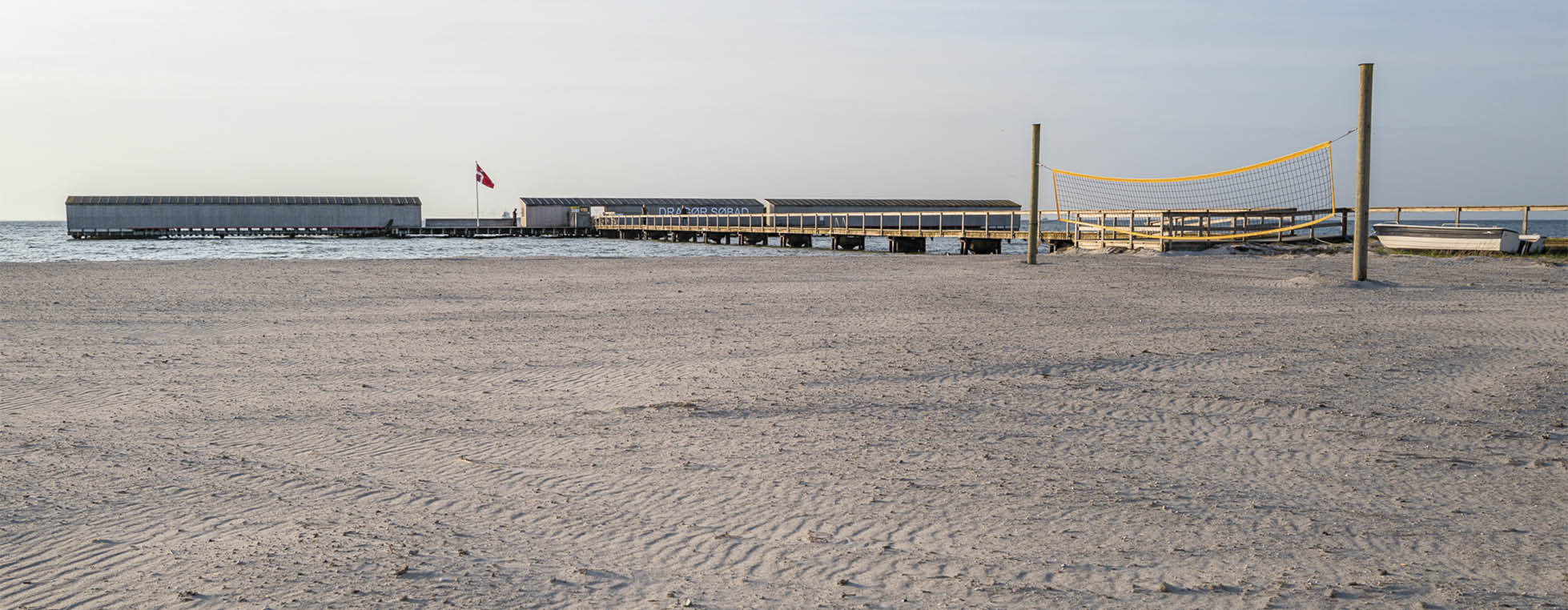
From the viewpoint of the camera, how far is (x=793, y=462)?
4871 mm

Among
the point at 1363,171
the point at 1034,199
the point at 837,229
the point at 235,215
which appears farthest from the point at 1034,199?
the point at 235,215

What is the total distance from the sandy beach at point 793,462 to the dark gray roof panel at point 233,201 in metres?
62.3

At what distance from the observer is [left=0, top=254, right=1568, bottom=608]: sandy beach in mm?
3432

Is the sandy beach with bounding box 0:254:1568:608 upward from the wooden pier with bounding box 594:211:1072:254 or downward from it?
downward

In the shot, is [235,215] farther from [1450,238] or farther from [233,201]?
[1450,238]

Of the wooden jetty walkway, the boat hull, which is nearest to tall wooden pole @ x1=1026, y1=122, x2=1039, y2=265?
the wooden jetty walkway

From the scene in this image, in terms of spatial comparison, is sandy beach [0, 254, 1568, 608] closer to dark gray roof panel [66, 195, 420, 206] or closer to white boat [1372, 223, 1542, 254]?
white boat [1372, 223, 1542, 254]

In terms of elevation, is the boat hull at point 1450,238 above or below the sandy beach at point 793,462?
above

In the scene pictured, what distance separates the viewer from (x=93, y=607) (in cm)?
317

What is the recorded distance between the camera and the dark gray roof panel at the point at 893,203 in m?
77.2

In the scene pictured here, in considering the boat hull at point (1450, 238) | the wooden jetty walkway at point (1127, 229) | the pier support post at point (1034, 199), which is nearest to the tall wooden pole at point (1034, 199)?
the pier support post at point (1034, 199)

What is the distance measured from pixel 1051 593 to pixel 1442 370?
17.1 feet

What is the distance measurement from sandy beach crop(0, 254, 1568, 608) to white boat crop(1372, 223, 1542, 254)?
1241cm

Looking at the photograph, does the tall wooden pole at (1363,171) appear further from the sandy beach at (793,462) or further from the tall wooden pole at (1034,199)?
the tall wooden pole at (1034,199)
